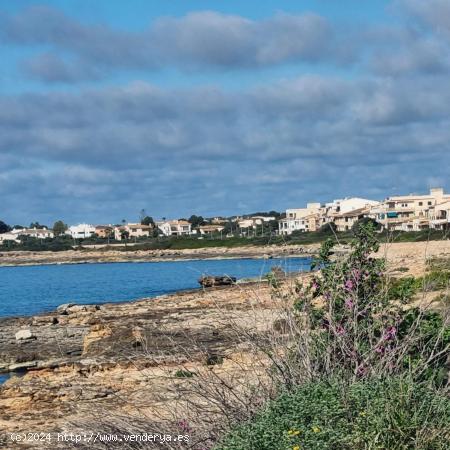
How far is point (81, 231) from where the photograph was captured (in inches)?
7648

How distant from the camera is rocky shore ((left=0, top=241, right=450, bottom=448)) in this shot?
7699 mm

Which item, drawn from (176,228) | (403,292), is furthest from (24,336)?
(176,228)

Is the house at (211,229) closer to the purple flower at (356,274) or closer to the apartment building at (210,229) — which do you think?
the apartment building at (210,229)

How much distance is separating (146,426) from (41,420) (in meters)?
4.30

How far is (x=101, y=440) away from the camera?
641 centimetres

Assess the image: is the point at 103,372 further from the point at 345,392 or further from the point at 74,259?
the point at 74,259

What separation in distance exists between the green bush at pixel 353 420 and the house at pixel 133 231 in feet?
532

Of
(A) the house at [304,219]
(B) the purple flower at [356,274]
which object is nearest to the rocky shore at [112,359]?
(B) the purple flower at [356,274]

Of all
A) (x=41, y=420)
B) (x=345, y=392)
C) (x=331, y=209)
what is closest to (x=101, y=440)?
(x=345, y=392)

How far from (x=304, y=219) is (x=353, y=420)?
120m

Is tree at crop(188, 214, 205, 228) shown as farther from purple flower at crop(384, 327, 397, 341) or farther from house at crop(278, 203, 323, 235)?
purple flower at crop(384, 327, 397, 341)

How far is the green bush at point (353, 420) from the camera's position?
530cm

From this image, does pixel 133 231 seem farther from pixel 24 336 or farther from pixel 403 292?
pixel 403 292

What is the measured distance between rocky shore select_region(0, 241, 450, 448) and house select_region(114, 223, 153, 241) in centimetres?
14164
